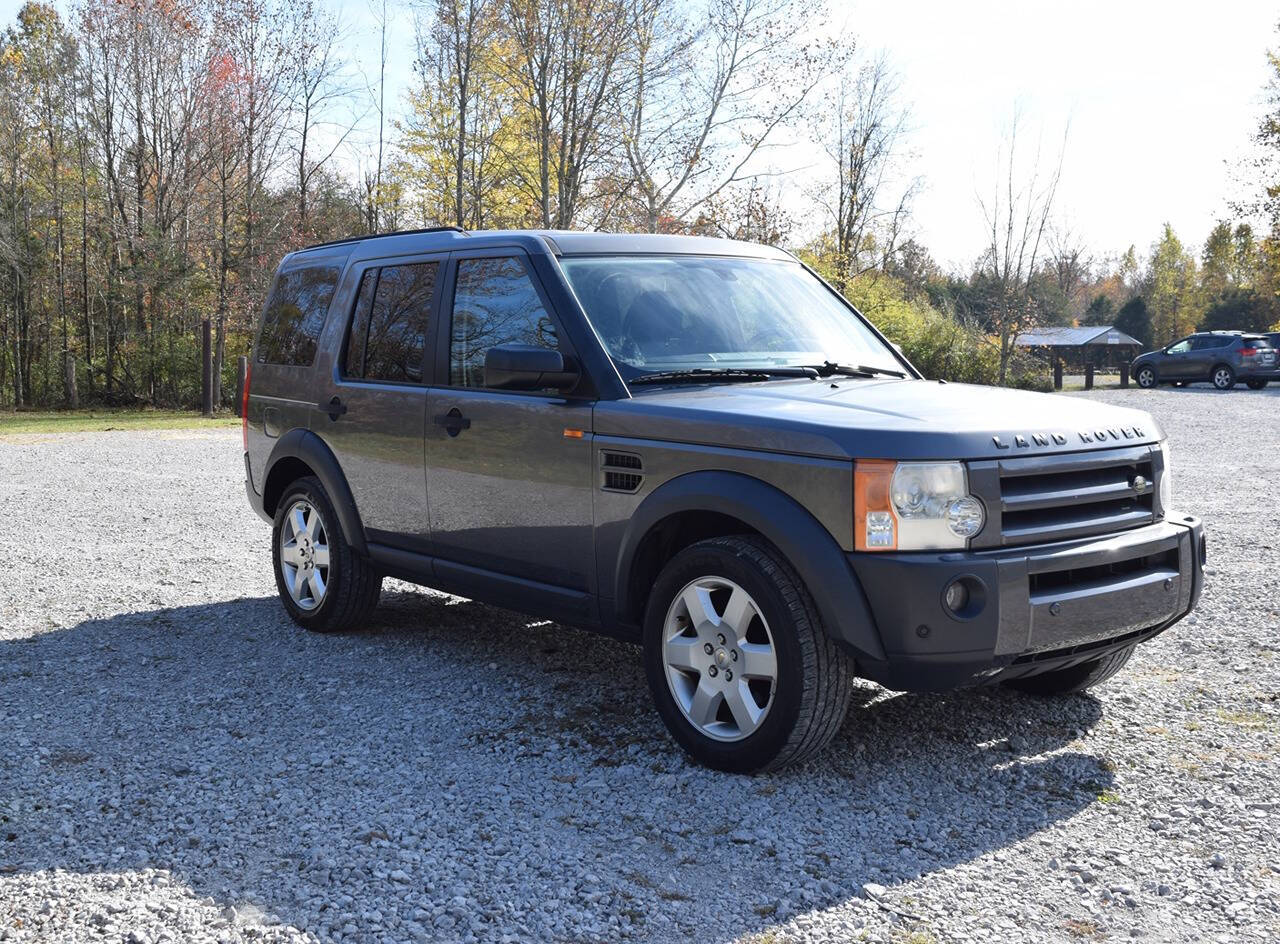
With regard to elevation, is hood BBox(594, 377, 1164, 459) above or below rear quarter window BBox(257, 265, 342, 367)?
below

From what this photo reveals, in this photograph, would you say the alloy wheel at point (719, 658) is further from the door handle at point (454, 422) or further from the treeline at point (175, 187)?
the treeline at point (175, 187)

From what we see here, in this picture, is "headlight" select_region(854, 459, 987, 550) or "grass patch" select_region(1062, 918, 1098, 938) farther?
"headlight" select_region(854, 459, 987, 550)

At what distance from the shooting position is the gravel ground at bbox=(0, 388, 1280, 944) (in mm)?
3221

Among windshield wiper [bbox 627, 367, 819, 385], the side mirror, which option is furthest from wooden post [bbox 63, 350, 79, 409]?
windshield wiper [bbox 627, 367, 819, 385]

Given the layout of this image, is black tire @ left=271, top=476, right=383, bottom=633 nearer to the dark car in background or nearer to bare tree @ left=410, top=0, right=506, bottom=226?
bare tree @ left=410, top=0, right=506, bottom=226

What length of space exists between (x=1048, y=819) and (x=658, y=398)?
6.61 feet

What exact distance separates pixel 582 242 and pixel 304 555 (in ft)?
8.32

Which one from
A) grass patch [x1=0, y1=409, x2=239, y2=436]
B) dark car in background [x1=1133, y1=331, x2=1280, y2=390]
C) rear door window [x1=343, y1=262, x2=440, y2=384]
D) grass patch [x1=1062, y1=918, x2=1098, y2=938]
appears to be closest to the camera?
grass patch [x1=1062, y1=918, x2=1098, y2=938]

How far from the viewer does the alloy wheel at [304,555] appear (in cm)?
641

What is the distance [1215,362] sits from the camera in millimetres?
36125

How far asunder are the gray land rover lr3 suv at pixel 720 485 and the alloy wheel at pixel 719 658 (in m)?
0.01

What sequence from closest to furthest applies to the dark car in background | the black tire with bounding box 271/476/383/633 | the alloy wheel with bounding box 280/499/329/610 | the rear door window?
the rear door window < the black tire with bounding box 271/476/383/633 < the alloy wheel with bounding box 280/499/329/610 < the dark car in background

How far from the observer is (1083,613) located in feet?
13.0

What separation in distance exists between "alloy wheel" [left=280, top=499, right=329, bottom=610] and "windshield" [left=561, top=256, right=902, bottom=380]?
2.30m
